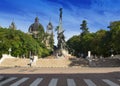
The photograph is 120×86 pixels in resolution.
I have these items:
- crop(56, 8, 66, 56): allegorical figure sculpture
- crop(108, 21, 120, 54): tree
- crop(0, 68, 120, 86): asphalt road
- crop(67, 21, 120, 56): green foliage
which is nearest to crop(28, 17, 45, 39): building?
crop(67, 21, 120, 56): green foliage

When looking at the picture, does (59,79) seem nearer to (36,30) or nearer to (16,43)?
(16,43)

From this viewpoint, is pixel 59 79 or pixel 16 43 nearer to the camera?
pixel 59 79

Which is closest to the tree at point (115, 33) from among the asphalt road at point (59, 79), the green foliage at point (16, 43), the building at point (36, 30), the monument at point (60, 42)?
the monument at point (60, 42)

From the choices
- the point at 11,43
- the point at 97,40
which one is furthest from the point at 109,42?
the point at 11,43

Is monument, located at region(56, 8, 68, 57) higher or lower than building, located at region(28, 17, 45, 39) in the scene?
lower

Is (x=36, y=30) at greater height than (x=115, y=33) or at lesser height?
greater

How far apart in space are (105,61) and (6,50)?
37.3 metres

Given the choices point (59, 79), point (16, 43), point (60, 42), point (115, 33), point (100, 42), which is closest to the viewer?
point (59, 79)

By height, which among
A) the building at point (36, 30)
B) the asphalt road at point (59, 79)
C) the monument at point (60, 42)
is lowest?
the asphalt road at point (59, 79)

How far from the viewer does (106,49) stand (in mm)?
91375

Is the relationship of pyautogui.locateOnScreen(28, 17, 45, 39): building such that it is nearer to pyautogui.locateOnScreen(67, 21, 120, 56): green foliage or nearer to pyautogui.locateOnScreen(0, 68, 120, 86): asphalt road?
pyautogui.locateOnScreen(67, 21, 120, 56): green foliage

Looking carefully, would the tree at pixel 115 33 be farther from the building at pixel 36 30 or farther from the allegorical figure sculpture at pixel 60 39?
the building at pixel 36 30

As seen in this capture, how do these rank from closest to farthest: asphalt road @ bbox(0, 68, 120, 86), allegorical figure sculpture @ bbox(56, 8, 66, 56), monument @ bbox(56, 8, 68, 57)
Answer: asphalt road @ bbox(0, 68, 120, 86)
monument @ bbox(56, 8, 68, 57)
allegorical figure sculpture @ bbox(56, 8, 66, 56)

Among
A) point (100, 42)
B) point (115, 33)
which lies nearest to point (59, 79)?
point (115, 33)
